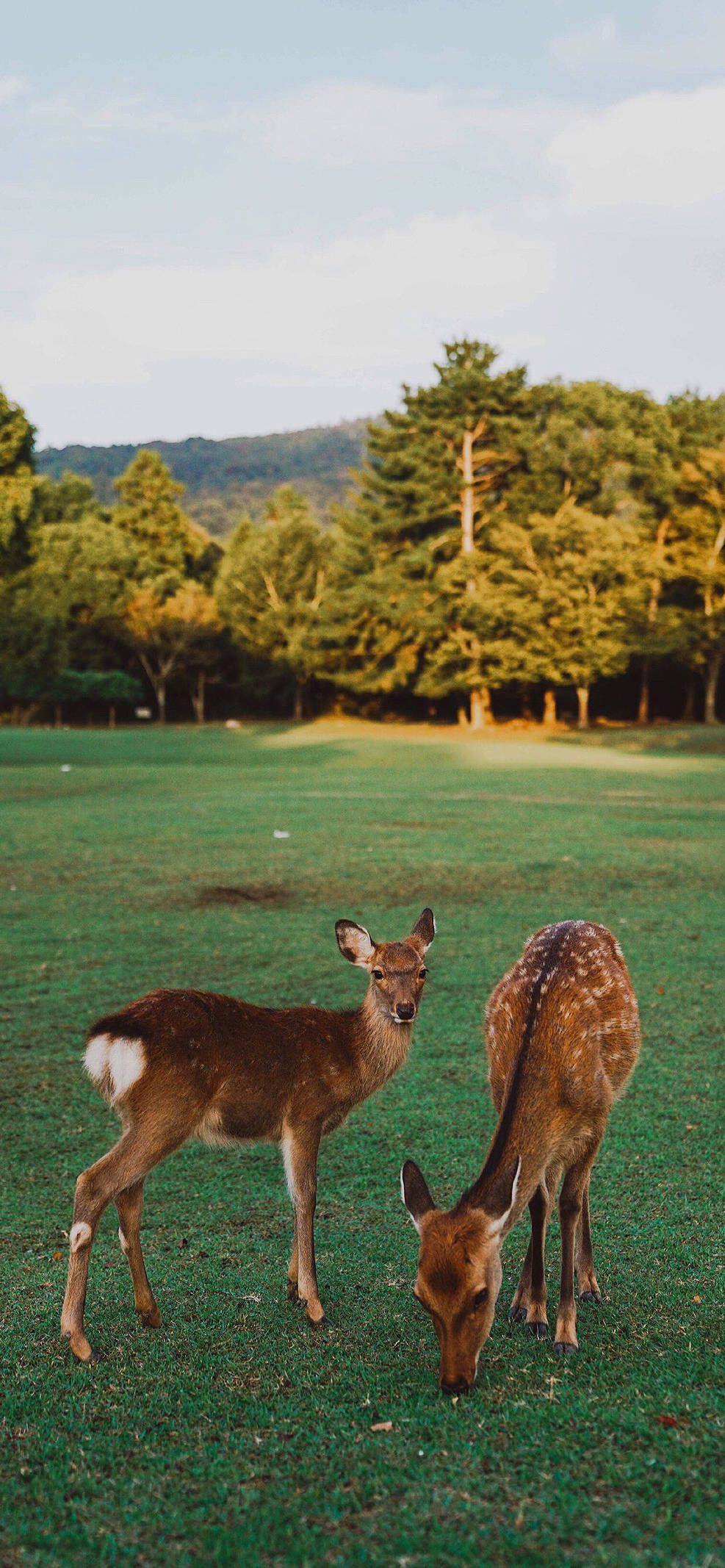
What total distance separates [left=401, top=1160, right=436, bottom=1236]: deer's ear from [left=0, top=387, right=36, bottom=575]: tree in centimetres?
2730

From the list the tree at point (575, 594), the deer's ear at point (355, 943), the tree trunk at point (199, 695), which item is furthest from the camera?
the tree trunk at point (199, 695)

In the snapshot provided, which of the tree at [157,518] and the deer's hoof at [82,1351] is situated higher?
the tree at [157,518]

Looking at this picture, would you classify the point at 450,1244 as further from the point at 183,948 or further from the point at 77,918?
the point at 77,918

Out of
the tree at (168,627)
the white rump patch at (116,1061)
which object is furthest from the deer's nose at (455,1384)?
the tree at (168,627)

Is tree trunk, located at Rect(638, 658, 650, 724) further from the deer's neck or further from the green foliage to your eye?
the deer's neck

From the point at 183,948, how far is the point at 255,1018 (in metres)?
5.73

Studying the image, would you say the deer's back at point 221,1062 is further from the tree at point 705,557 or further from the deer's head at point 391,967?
the tree at point 705,557

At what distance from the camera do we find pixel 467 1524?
277 centimetres

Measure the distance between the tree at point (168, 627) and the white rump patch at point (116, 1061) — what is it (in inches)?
2411

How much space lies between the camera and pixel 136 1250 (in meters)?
4.05

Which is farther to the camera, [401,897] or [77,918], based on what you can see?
[401,897]

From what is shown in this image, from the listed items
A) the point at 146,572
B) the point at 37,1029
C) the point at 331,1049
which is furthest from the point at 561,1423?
the point at 146,572

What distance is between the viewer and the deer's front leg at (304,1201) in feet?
13.5

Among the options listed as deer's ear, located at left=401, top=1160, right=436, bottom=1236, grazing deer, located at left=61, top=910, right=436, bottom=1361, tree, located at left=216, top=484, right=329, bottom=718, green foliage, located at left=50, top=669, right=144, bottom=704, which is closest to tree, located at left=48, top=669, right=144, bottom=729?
green foliage, located at left=50, top=669, right=144, bottom=704
